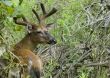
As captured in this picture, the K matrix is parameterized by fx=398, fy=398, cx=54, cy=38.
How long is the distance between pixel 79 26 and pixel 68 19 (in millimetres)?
335

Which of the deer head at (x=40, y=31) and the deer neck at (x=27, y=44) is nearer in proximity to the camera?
the deer neck at (x=27, y=44)

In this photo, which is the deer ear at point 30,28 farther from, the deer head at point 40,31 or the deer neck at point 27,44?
the deer neck at point 27,44

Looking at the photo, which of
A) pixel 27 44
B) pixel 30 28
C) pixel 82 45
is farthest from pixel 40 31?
pixel 82 45

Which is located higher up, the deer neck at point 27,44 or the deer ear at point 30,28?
the deer ear at point 30,28

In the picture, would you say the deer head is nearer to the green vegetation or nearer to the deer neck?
the deer neck

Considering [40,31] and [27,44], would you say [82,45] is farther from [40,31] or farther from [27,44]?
[27,44]

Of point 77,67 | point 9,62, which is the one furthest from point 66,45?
point 9,62

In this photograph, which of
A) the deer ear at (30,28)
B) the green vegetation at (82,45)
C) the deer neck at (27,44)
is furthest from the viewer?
the deer ear at (30,28)

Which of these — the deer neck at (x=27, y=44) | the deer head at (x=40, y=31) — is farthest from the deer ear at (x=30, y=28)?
the deer neck at (x=27, y=44)

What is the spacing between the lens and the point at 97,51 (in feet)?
23.0

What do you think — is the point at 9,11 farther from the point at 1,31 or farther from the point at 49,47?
the point at 49,47

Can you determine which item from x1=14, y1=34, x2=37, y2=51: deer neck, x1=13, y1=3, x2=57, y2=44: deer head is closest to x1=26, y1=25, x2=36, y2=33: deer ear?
x1=13, y1=3, x2=57, y2=44: deer head

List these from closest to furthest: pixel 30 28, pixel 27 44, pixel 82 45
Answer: pixel 27 44 → pixel 82 45 → pixel 30 28

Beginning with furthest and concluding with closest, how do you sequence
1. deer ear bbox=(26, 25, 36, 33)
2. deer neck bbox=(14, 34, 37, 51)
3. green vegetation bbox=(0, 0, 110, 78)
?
deer ear bbox=(26, 25, 36, 33) → green vegetation bbox=(0, 0, 110, 78) → deer neck bbox=(14, 34, 37, 51)
